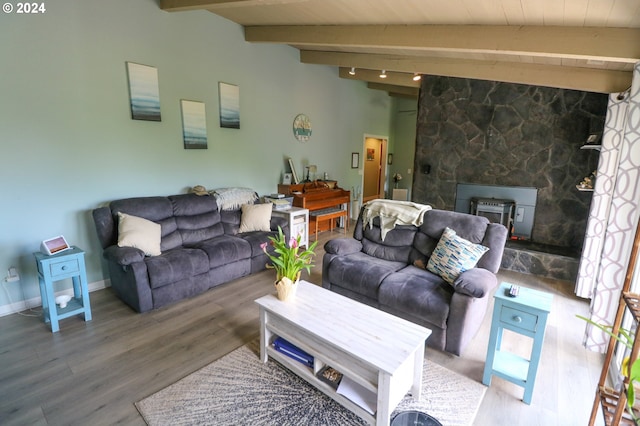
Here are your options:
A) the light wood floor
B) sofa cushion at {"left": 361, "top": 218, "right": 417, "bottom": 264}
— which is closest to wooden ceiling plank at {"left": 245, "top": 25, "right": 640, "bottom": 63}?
sofa cushion at {"left": 361, "top": 218, "right": 417, "bottom": 264}

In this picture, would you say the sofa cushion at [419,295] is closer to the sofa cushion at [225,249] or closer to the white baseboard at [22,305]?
the sofa cushion at [225,249]

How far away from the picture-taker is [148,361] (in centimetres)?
240

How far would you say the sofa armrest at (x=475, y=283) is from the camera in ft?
7.74

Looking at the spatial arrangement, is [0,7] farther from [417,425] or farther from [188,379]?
[417,425]

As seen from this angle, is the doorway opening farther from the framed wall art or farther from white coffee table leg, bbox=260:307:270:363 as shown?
white coffee table leg, bbox=260:307:270:363

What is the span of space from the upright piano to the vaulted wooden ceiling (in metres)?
2.21

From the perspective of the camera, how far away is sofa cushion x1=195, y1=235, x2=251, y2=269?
139 inches

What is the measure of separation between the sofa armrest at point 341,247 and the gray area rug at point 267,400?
1.31 meters

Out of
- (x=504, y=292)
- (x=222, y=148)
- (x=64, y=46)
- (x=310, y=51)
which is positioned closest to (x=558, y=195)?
(x=504, y=292)

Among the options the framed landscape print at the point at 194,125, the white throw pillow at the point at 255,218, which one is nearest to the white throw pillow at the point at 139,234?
the white throw pillow at the point at 255,218

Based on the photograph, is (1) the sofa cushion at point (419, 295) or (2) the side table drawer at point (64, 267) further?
(2) the side table drawer at point (64, 267)

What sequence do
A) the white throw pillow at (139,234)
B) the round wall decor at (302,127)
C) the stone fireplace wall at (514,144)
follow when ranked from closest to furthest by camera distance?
the white throw pillow at (139,234)
the stone fireplace wall at (514,144)
the round wall decor at (302,127)

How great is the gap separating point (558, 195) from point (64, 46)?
6128 mm

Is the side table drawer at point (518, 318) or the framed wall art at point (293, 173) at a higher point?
the framed wall art at point (293, 173)
